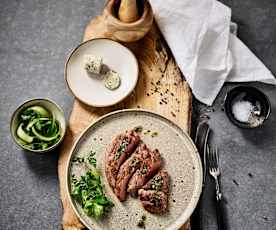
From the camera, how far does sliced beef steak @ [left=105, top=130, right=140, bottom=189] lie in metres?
2.11

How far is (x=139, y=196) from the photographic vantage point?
2.10 m

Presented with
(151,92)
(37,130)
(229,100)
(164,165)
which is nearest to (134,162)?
(164,165)

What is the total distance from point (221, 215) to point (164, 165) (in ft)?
1.48

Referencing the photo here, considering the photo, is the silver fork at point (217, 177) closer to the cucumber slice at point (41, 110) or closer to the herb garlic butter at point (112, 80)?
the herb garlic butter at point (112, 80)

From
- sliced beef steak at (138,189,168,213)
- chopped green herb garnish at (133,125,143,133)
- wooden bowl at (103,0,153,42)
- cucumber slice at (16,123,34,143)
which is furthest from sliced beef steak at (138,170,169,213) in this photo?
wooden bowl at (103,0,153,42)

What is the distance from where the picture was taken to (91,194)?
207 centimetres

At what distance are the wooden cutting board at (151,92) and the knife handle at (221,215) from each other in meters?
0.44

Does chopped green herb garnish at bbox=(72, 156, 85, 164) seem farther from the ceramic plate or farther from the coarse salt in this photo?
the coarse salt

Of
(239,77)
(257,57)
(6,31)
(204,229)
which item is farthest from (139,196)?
(6,31)

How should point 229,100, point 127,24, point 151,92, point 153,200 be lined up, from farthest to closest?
point 229,100 < point 151,92 < point 127,24 < point 153,200

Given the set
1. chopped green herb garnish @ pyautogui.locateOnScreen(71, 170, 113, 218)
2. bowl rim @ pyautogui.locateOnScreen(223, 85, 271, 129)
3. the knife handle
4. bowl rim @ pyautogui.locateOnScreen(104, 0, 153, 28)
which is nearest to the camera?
chopped green herb garnish @ pyautogui.locateOnScreen(71, 170, 113, 218)

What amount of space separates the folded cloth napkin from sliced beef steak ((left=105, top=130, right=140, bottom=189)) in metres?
0.45

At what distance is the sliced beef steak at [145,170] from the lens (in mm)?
2088

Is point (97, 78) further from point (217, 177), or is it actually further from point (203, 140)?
point (217, 177)
